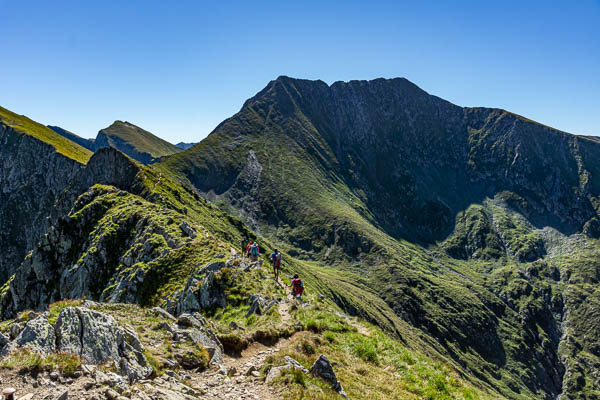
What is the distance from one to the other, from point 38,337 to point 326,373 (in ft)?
38.5

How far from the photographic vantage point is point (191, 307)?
3198cm

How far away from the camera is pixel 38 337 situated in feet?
43.2

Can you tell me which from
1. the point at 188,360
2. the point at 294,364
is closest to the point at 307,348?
the point at 294,364

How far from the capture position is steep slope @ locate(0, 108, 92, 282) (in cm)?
14712

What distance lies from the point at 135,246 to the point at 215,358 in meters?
39.2

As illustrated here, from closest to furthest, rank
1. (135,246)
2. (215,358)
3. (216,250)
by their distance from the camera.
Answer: (215,358) → (216,250) → (135,246)

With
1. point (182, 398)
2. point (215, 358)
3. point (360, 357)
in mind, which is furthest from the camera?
point (360, 357)

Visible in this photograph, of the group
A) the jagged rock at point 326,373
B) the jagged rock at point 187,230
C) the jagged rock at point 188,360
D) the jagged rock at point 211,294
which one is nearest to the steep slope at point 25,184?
the jagged rock at point 187,230

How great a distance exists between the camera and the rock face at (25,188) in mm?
146500

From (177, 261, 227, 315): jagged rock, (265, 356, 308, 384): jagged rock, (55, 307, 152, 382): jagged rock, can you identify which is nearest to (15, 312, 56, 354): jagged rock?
(55, 307, 152, 382): jagged rock

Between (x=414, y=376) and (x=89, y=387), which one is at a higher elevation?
(x=89, y=387)

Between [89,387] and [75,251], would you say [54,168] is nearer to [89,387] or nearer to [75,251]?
[75,251]

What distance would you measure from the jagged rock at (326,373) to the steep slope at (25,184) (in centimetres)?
15834

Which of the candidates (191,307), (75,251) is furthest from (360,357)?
(75,251)
